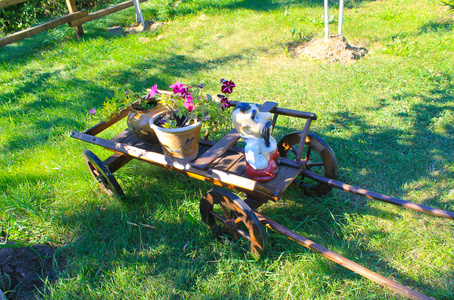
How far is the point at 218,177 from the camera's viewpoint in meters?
2.15

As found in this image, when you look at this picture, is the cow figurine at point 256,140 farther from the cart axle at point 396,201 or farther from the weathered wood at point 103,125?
the weathered wood at point 103,125

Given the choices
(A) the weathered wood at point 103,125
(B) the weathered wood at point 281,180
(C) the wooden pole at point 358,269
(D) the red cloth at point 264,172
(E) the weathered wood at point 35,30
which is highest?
(E) the weathered wood at point 35,30

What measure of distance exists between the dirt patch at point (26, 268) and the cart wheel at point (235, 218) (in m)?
1.34

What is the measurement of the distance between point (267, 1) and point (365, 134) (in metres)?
6.16

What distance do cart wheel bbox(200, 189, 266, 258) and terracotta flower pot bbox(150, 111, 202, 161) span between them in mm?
401

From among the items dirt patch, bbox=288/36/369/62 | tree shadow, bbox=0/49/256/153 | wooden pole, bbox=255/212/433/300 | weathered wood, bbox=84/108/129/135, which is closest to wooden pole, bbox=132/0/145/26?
tree shadow, bbox=0/49/256/153

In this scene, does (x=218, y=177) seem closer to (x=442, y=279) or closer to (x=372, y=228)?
(x=372, y=228)

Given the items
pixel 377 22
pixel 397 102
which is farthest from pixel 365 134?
pixel 377 22

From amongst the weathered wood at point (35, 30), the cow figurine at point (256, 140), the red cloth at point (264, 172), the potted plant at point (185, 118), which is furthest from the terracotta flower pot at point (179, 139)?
the weathered wood at point (35, 30)

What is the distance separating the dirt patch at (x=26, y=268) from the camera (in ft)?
7.85

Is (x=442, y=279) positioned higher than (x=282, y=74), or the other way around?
(x=282, y=74)

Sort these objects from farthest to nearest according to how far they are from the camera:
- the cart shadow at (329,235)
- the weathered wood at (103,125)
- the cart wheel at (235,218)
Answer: the weathered wood at (103,125)
the cart shadow at (329,235)
the cart wheel at (235,218)

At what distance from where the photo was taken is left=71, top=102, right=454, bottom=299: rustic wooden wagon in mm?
2041

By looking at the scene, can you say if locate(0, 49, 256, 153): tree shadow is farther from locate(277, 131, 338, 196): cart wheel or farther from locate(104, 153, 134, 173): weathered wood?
locate(277, 131, 338, 196): cart wheel
